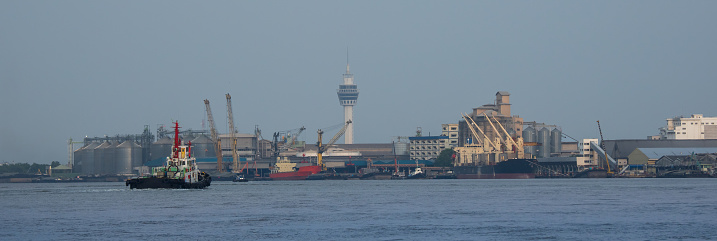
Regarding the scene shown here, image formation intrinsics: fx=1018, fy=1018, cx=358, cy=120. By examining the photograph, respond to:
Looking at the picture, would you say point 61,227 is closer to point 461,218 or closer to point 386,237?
point 386,237

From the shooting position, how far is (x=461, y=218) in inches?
2594

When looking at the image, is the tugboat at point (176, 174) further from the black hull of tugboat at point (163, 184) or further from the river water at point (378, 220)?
the river water at point (378, 220)

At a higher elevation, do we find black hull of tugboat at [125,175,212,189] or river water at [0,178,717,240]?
black hull of tugboat at [125,175,212,189]

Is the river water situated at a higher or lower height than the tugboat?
lower

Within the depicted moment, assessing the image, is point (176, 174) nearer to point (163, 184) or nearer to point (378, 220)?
point (163, 184)

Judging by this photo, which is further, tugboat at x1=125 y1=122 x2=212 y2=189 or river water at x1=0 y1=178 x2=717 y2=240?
tugboat at x1=125 y1=122 x2=212 y2=189

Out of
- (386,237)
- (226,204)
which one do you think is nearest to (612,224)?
(386,237)

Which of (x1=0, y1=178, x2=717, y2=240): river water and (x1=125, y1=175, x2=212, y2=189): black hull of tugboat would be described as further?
(x1=125, y1=175, x2=212, y2=189): black hull of tugboat

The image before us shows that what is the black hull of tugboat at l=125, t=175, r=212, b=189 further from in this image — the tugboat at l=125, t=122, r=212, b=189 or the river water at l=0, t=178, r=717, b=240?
the river water at l=0, t=178, r=717, b=240

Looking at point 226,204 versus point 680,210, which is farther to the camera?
point 226,204

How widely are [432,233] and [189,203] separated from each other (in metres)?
36.6

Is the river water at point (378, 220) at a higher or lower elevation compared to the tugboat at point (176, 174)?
lower

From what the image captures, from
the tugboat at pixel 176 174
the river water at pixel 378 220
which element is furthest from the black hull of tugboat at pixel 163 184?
the river water at pixel 378 220

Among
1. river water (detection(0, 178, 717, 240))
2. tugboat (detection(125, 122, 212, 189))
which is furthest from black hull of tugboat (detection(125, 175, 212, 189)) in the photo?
river water (detection(0, 178, 717, 240))
